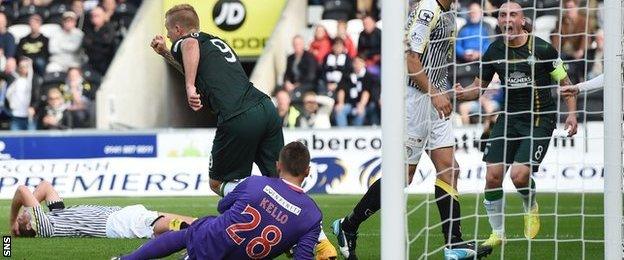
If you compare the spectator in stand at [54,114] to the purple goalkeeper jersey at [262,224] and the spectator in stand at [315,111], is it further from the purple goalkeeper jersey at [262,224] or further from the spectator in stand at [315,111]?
the purple goalkeeper jersey at [262,224]

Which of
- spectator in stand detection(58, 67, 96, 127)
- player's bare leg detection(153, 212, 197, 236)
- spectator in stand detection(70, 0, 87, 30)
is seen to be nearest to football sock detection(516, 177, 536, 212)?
player's bare leg detection(153, 212, 197, 236)

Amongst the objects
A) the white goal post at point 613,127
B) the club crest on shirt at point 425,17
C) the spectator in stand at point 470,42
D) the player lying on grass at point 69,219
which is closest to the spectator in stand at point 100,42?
the spectator in stand at point 470,42

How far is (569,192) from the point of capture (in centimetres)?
1683

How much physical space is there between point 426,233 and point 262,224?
6.45ft

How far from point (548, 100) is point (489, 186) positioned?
866mm

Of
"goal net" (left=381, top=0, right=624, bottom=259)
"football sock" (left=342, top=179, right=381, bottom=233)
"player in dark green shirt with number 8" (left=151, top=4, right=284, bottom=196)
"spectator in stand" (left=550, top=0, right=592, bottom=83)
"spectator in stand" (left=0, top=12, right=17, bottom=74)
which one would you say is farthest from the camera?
"spectator in stand" (left=0, top=12, right=17, bottom=74)

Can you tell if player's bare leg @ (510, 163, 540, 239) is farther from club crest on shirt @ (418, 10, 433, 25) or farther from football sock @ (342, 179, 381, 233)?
club crest on shirt @ (418, 10, 433, 25)

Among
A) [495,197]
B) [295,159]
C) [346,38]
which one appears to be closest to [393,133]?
[295,159]

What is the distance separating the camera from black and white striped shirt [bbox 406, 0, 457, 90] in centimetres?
879

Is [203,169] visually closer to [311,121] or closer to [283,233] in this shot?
[311,121]

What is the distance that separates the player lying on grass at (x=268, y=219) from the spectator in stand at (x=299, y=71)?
1273cm

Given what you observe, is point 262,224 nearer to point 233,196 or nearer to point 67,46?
point 233,196

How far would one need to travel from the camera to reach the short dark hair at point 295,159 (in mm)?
7359

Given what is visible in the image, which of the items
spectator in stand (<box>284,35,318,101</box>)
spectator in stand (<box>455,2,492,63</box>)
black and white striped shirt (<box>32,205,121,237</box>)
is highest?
spectator in stand (<box>455,2,492,63</box>)
